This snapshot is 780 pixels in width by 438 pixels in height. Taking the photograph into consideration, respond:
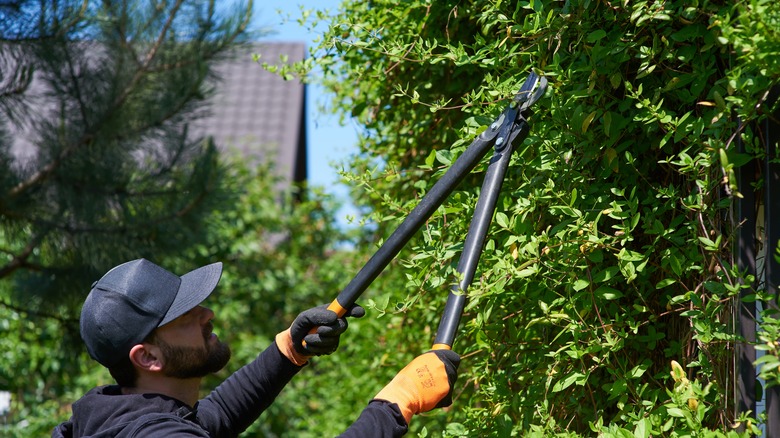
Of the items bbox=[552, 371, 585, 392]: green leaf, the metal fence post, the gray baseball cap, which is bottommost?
the gray baseball cap

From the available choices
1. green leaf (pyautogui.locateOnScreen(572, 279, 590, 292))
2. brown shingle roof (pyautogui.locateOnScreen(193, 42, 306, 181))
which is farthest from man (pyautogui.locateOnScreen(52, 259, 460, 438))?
brown shingle roof (pyautogui.locateOnScreen(193, 42, 306, 181))

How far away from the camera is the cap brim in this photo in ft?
7.46

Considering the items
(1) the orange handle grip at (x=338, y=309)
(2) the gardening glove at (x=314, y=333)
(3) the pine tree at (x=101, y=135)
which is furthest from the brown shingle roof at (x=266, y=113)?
(1) the orange handle grip at (x=338, y=309)

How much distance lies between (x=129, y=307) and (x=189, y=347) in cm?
19

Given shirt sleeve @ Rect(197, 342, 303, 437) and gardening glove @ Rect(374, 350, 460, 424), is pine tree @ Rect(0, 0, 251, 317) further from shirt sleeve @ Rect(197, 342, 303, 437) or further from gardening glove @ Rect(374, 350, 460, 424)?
gardening glove @ Rect(374, 350, 460, 424)

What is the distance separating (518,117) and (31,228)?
3762 mm

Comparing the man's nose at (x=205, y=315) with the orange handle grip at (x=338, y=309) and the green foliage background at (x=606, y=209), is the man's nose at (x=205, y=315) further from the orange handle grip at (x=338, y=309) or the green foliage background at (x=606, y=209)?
the green foliage background at (x=606, y=209)

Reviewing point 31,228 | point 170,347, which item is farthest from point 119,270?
point 31,228

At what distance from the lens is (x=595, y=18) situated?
1956 mm

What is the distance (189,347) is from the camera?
2.30 metres

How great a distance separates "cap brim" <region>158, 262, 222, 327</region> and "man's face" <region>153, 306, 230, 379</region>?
0.05m

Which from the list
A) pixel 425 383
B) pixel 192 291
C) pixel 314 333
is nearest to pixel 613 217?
pixel 425 383

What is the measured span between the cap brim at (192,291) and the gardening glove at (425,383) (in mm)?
623

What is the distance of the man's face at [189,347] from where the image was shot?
2.26m
